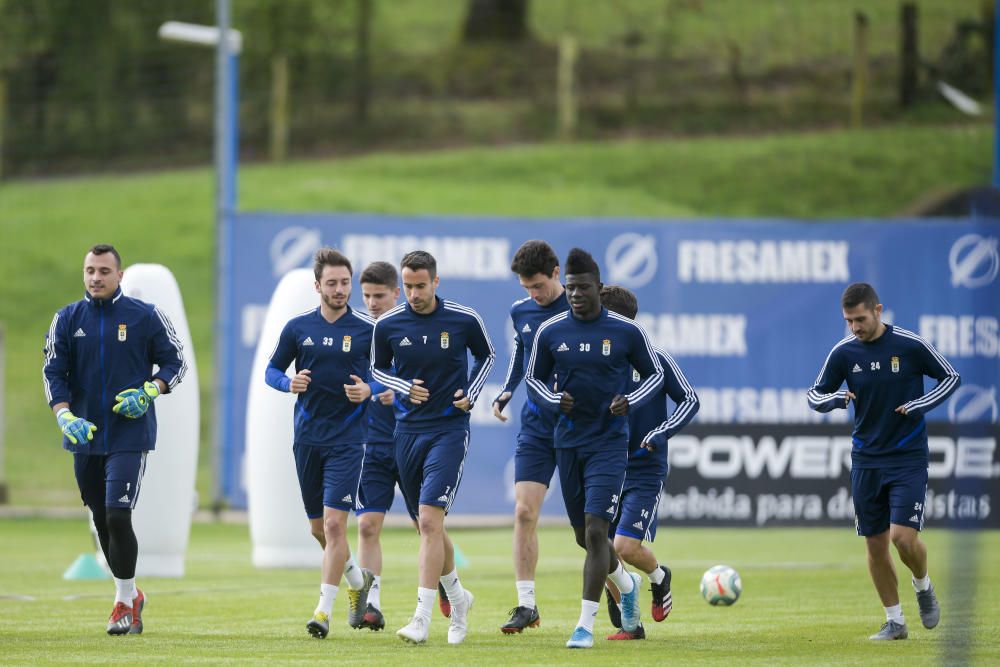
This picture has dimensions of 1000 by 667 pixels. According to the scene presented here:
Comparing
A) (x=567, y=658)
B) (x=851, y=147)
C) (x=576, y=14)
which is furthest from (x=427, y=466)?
(x=576, y=14)

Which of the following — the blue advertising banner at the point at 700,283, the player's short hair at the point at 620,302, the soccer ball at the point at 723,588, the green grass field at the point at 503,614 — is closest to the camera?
the green grass field at the point at 503,614

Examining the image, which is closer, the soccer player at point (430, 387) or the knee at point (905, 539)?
the soccer player at point (430, 387)

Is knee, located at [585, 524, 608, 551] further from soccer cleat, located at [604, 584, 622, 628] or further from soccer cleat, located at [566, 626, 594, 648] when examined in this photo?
soccer cleat, located at [604, 584, 622, 628]

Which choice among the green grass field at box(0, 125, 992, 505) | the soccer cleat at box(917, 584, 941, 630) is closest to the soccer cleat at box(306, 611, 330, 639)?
the soccer cleat at box(917, 584, 941, 630)

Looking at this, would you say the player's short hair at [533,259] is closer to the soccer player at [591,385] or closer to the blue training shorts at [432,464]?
the soccer player at [591,385]

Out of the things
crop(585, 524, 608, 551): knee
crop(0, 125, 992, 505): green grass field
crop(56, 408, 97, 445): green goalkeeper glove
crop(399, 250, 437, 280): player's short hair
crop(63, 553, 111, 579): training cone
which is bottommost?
crop(63, 553, 111, 579): training cone

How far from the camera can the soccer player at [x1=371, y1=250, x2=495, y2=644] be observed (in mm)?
10266

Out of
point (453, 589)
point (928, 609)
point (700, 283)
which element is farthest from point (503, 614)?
point (700, 283)

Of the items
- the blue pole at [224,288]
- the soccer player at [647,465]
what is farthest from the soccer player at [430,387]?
the blue pole at [224,288]

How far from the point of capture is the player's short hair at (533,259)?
10.7 m

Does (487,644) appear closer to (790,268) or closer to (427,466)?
(427,466)

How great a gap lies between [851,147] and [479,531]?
19.4 meters

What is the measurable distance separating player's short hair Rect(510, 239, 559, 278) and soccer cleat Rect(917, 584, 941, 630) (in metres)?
3.06

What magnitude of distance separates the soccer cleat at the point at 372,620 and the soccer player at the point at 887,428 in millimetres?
3051
